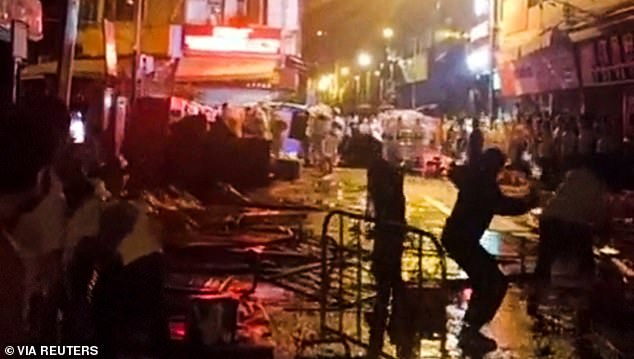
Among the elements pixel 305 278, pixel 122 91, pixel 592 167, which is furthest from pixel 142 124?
pixel 592 167

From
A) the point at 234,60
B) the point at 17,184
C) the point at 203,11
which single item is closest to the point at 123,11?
the point at 203,11

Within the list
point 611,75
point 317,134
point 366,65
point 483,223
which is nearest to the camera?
point 483,223

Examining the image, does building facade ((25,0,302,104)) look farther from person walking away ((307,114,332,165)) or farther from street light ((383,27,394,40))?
street light ((383,27,394,40))

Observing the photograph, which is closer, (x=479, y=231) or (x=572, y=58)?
(x=479, y=231)

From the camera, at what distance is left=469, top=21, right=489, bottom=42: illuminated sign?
160 ft

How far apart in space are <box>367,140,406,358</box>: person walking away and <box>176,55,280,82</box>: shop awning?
21.9 metres

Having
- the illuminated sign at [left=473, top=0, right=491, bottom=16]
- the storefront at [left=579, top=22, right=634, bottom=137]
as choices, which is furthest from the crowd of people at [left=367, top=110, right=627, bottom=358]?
the illuminated sign at [left=473, top=0, right=491, bottom=16]

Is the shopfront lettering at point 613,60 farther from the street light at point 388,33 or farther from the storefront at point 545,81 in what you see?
the street light at point 388,33

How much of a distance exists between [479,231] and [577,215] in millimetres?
2262

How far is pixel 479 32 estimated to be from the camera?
167 ft

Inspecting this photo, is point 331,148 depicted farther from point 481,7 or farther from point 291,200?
point 291,200

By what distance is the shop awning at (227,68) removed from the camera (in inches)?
1398

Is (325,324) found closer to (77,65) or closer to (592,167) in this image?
(592,167)

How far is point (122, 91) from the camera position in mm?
27719
